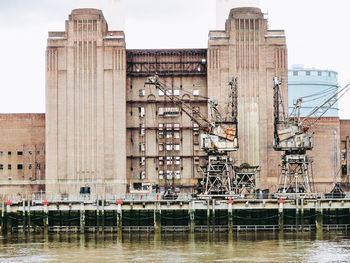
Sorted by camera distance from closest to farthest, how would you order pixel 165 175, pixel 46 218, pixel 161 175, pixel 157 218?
1. pixel 157 218
2. pixel 46 218
3. pixel 165 175
4. pixel 161 175

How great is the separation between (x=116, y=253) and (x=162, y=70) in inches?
1950

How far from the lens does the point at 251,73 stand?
10050 centimetres

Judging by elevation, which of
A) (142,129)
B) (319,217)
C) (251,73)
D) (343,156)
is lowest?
(319,217)

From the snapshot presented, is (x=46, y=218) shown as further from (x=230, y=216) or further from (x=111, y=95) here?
(x=111, y=95)

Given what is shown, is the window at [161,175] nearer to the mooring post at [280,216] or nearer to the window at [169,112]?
the window at [169,112]

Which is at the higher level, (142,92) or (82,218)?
(142,92)

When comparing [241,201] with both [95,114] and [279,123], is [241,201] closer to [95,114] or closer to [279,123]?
[279,123]

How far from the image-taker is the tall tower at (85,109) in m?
99.6

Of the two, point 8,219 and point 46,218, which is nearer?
point 46,218

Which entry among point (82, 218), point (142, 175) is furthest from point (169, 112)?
point (82, 218)

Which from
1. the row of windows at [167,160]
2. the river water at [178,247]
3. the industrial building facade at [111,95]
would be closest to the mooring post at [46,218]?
the river water at [178,247]

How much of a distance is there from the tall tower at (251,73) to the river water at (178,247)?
3049 centimetres

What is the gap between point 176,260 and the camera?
178 ft

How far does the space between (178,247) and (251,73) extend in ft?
145
